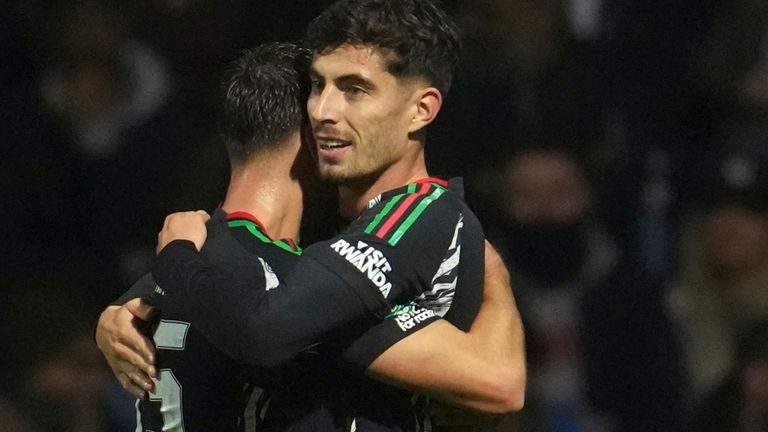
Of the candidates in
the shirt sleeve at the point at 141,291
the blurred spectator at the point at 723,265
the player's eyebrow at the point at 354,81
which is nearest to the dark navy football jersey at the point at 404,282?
the player's eyebrow at the point at 354,81

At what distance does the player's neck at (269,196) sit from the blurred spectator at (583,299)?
104 centimetres

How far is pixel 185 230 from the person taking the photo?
7.02 ft

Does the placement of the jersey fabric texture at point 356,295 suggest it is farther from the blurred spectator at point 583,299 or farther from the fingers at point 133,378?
the blurred spectator at point 583,299

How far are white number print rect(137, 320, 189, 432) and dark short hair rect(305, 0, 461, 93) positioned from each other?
1.98 ft

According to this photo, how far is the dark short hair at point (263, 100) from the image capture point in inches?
90.4

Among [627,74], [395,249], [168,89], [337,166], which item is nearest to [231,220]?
[337,166]

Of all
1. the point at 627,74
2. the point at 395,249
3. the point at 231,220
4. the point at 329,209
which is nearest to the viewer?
the point at 395,249

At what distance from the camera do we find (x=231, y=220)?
7.20ft

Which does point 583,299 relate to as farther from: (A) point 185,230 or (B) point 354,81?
(A) point 185,230

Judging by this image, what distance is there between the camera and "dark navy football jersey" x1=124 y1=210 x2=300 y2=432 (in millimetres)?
2146

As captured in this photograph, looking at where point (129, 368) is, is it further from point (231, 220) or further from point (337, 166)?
point (337, 166)

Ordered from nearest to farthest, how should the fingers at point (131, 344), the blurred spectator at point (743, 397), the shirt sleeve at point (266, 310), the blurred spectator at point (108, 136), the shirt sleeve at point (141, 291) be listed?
the shirt sleeve at point (266, 310) < the fingers at point (131, 344) < the shirt sleeve at point (141, 291) < the blurred spectator at point (743, 397) < the blurred spectator at point (108, 136)

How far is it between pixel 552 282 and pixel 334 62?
4.18ft

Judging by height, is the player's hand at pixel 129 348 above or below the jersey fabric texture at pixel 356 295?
below
